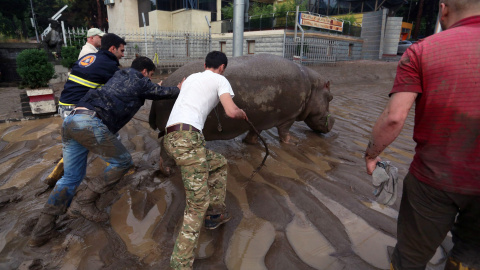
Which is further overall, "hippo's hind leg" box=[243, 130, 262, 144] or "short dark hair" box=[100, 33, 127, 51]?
"hippo's hind leg" box=[243, 130, 262, 144]

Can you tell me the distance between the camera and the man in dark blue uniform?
3.29 meters

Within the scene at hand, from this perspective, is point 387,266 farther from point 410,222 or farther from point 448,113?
point 448,113

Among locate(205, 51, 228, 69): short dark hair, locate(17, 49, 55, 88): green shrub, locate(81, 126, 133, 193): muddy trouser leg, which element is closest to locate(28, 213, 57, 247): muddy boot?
locate(81, 126, 133, 193): muddy trouser leg

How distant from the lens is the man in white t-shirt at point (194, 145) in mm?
2504

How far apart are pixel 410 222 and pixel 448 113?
2.44 ft

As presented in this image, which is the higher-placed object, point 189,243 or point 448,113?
point 448,113

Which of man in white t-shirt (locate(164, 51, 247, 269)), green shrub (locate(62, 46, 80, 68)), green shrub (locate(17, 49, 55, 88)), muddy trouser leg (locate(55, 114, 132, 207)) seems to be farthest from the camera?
green shrub (locate(62, 46, 80, 68))

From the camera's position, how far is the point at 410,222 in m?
1.93

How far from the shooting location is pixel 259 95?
4.44 meters

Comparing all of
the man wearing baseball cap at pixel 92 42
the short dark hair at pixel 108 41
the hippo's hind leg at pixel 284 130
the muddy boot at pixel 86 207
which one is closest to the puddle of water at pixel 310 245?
the muddy boot at pixel 86 207

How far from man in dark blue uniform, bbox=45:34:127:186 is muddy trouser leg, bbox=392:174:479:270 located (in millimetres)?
3173

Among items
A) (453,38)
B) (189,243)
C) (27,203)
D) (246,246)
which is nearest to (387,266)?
(246,246)

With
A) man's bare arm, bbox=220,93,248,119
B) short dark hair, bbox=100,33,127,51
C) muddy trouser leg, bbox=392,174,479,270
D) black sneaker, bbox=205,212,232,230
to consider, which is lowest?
black sneaker, bbox=205,212,232,230

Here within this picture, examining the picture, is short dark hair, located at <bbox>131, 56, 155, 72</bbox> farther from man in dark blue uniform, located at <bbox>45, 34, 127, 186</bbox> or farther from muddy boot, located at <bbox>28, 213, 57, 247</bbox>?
muddy boot, located at <bbox>28, 213, 57, 247</bbox>
